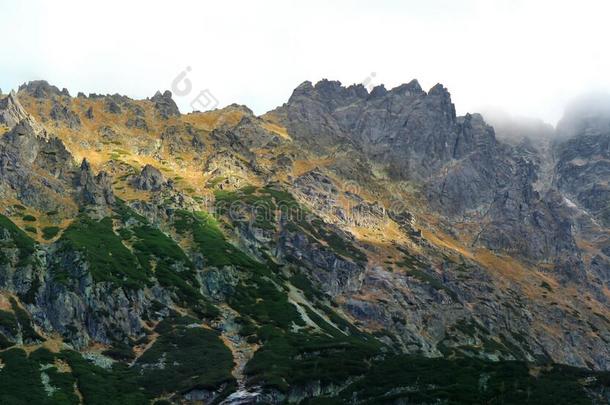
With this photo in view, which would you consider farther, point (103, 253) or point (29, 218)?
point (29, 218)

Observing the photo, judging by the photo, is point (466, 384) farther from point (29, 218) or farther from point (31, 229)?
point (29, 218)

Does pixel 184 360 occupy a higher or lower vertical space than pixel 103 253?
lower

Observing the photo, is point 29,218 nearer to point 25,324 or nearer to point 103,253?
point 103,253

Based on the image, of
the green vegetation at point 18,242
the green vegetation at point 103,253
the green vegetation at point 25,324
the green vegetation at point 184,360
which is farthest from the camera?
the green vegetation at point 103,253

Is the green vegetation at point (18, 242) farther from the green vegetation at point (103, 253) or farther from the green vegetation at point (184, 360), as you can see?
the green vegetation at point (184, 360)

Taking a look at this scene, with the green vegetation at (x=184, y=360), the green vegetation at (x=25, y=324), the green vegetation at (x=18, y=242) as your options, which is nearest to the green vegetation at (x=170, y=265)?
the green vegetation at (x=184, y=360)

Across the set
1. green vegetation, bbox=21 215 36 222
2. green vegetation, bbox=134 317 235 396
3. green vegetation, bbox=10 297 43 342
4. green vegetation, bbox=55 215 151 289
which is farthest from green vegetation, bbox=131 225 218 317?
green vegetation, bbox=10 297 43 342

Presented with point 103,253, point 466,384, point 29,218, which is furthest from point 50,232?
point 466,384

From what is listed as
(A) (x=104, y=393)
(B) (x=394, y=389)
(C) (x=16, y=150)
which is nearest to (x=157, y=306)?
(A) (x=104, y=393)

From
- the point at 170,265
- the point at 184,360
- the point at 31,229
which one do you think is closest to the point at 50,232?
the point at 31,229

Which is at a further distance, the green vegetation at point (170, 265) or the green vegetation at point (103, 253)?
the green vegetation at point (170, 265)

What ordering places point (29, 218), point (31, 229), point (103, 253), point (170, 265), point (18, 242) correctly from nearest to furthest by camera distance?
point (18, 242), point (103, 253), point (31, 229), point (29, 218), point (170, 265)

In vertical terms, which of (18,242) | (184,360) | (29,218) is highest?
(29,218)

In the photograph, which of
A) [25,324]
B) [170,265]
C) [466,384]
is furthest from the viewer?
[170,265]
